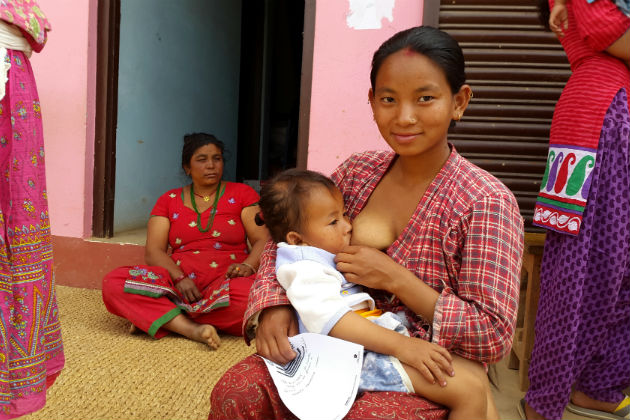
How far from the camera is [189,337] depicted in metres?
2.92

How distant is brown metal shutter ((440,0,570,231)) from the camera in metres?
2.90

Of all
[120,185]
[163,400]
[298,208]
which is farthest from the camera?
[120,185]

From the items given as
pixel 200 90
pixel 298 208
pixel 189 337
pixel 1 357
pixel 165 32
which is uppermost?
pixel 165 32

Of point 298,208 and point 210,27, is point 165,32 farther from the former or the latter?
point 298,208

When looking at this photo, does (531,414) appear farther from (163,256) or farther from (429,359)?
(163,256)

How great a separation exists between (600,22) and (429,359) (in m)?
1.38

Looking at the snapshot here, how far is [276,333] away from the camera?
1333 mm

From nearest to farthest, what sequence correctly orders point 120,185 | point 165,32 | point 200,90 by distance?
point 120,185, point 165,32, point 200,90

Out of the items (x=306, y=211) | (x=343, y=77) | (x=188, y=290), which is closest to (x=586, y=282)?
(x=306, y=211)

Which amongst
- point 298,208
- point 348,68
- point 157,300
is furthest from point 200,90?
point 298,208

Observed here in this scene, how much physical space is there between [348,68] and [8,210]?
2.03 meters

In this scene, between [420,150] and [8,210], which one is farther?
[8,210]

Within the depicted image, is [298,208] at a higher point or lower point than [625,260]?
higher

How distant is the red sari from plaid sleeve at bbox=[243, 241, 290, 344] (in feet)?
4.87
